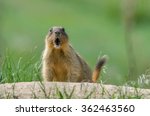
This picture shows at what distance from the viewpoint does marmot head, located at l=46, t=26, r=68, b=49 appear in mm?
15812

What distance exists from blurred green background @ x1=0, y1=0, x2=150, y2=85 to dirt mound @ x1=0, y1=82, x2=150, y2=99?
14.8 meters

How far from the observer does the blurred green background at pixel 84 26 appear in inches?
1254

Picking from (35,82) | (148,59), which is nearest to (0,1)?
(35,82)

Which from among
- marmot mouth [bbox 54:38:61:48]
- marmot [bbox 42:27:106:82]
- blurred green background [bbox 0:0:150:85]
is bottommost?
blurred green background [bbox 0:0:150:85]

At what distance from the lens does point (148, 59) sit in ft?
104

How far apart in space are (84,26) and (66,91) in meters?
23.2

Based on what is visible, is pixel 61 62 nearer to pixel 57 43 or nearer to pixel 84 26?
pixel 57 43

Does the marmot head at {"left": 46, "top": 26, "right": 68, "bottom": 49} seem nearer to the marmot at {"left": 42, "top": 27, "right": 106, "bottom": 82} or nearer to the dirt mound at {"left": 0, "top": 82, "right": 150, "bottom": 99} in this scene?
the marmot at {"left": 42, "top": 27, "right": 106, "bottom": 82}

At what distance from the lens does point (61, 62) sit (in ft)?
52.6

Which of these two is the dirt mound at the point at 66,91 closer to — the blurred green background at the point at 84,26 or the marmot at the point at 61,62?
the marmot at the point at 61,62

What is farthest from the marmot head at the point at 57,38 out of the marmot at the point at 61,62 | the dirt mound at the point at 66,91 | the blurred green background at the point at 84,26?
the blurred green background at the point at 84,26


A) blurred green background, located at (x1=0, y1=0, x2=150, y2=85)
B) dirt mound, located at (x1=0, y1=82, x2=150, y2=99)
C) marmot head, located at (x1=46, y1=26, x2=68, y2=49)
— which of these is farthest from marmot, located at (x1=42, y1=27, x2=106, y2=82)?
blurred green background, located at (x1=0, y1=0, x2=150, y2=85)

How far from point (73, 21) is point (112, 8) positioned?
4392 millimetres

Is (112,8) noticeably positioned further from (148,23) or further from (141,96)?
(141,96)
